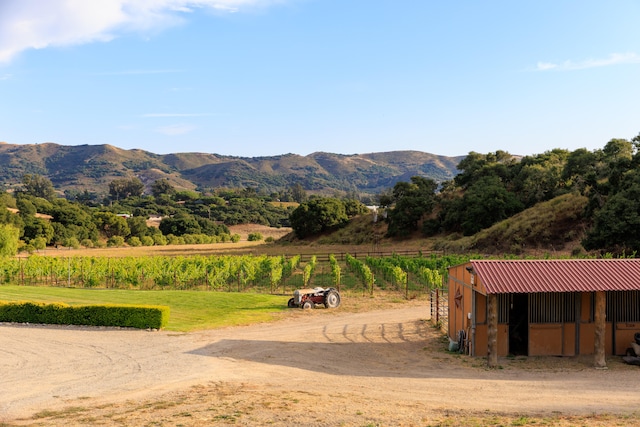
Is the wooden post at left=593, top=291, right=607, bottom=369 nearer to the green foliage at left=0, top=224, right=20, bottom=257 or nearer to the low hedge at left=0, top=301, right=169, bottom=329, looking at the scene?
the low hedge at left=0, top=301, right=169, bottom=329

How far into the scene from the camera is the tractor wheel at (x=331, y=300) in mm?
30800

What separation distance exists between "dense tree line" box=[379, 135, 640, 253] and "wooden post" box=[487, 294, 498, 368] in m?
30.6

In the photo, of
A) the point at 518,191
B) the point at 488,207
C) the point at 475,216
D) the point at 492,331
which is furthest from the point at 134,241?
the point at 492,331

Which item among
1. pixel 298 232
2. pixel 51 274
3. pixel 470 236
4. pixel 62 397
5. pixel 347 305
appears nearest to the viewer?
pixel 62 397

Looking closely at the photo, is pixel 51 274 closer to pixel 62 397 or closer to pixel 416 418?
pixel 62 397

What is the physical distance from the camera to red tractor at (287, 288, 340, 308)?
101 ft

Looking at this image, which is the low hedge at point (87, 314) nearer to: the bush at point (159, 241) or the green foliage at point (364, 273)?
the green foliage at point (364, 273)

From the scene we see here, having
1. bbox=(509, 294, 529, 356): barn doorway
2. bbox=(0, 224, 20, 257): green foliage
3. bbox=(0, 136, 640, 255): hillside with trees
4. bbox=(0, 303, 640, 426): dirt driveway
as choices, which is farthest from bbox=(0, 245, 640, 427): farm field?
bbox=(0, 136, 640, 255): hillside with trees

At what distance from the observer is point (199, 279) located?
42.0 meters

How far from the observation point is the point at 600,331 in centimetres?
1814

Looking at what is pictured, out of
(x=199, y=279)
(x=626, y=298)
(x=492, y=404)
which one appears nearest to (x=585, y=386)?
(x=492, y=404)

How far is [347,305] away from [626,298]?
1547cm

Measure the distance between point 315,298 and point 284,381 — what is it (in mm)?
14310

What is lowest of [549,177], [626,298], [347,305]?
[347,305]
